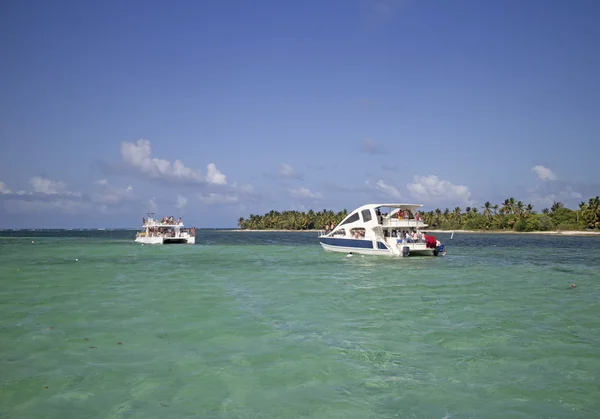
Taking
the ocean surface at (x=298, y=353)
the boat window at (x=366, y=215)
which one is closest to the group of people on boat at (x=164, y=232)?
the boat window at (x=366, y=215)

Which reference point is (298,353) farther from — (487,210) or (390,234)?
(487,210)

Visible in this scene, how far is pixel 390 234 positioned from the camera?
4975 cm

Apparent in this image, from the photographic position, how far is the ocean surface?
8.36 metres

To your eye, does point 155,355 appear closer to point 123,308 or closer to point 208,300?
point 123,308

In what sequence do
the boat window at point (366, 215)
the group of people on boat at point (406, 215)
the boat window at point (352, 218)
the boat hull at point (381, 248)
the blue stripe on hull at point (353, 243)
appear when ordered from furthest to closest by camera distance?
the boat window at point (352, 218)
the boat window at point (366, 215)
the group of people on boat at point (406, 215)
the blue stripe on hull at point (353, 243)
the boat hull at point (381, 248)

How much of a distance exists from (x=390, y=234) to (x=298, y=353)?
39153mm

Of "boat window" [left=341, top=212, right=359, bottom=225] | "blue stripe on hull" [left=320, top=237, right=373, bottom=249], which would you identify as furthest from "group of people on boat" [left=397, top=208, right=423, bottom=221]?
"boat window" [left=341, top=212, right=359, bottom=225]

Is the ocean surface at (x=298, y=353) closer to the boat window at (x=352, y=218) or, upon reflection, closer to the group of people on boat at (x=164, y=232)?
the boat window at (x=352, y=218)

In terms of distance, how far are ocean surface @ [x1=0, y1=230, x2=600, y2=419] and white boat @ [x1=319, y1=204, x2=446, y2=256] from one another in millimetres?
23559

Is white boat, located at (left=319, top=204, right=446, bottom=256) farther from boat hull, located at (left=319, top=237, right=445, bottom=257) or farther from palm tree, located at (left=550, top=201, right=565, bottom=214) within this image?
palm tree, located at (left=550, top=201, right=565, bottom=214)

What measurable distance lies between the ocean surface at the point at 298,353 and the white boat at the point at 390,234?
2356cm

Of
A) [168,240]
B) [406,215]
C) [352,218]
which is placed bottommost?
[168,240]

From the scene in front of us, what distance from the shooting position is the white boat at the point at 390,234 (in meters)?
47.8

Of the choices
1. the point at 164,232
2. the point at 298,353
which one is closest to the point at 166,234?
the point at 164,232
